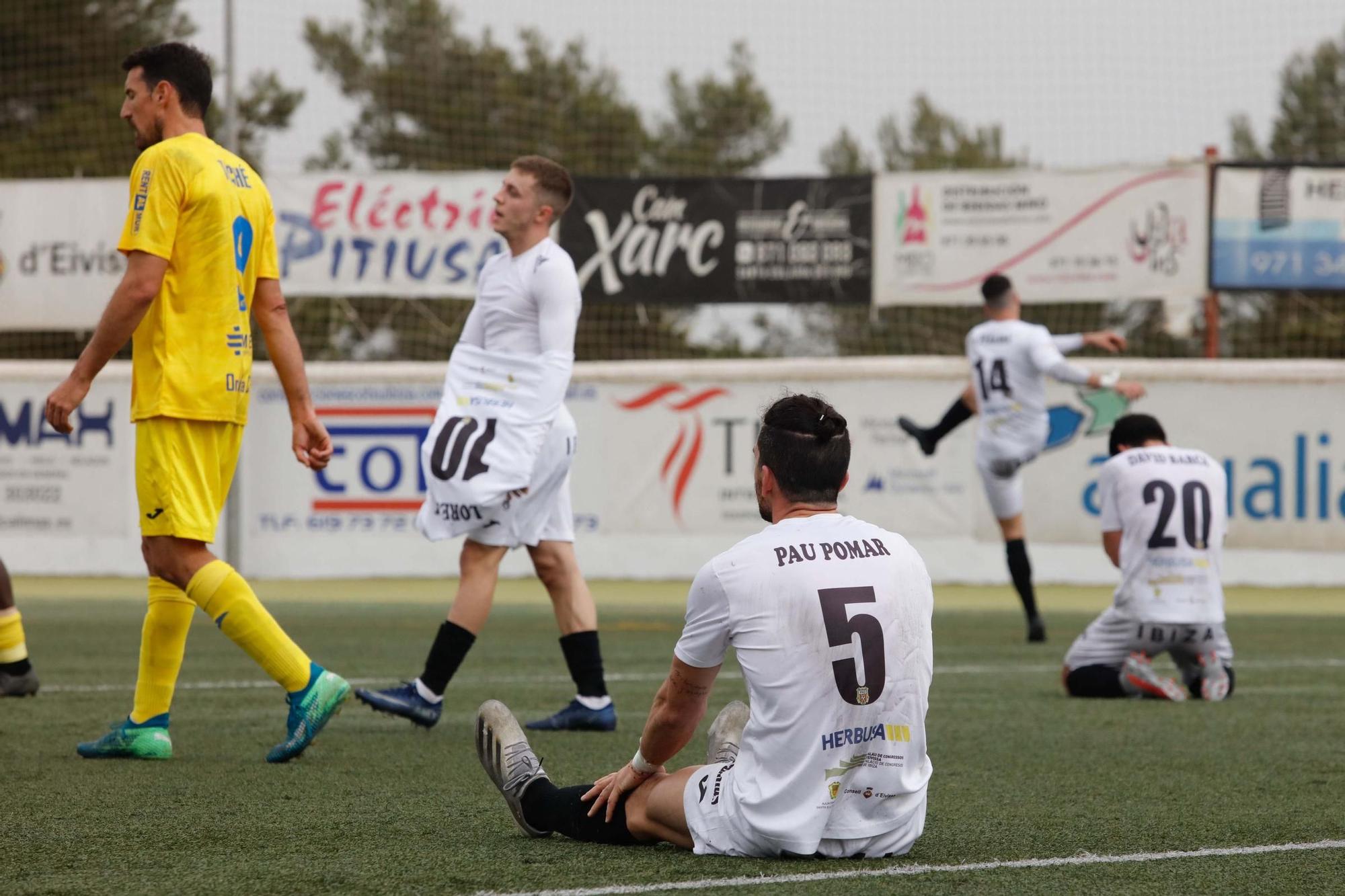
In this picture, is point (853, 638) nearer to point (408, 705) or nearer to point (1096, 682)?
point (408, 705)

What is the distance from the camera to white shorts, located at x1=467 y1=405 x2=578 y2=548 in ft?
20.8

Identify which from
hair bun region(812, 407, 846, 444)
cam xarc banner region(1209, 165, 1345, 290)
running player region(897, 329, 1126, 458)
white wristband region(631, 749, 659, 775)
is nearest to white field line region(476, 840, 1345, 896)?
white wristband region(631, 749, 659, 775)

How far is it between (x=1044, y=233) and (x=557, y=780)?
1374cm

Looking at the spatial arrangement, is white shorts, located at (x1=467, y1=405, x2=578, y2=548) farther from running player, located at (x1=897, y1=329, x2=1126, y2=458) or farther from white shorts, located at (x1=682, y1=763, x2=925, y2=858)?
running player, located at (x1=897, y1=329, x2=1126, y2=458)

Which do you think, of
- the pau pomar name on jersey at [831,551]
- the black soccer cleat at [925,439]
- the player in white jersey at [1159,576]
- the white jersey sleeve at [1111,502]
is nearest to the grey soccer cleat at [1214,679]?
the player in white jersey at [1159,576]

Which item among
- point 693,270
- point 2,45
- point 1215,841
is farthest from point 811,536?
point 2,45

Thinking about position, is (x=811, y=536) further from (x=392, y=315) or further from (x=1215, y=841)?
(x=392, y=315)

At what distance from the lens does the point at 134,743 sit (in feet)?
17.9

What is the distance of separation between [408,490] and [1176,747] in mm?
10285

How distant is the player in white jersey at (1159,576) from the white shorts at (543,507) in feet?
8.48

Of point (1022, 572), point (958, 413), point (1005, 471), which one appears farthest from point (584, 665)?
point (958, 413)

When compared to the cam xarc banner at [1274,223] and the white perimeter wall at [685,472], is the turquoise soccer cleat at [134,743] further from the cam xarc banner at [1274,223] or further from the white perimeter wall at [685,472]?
the cam xarc banner at [1274,223]

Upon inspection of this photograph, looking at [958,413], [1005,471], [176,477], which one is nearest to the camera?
[176,477]

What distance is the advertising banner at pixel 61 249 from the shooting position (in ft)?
61.4
